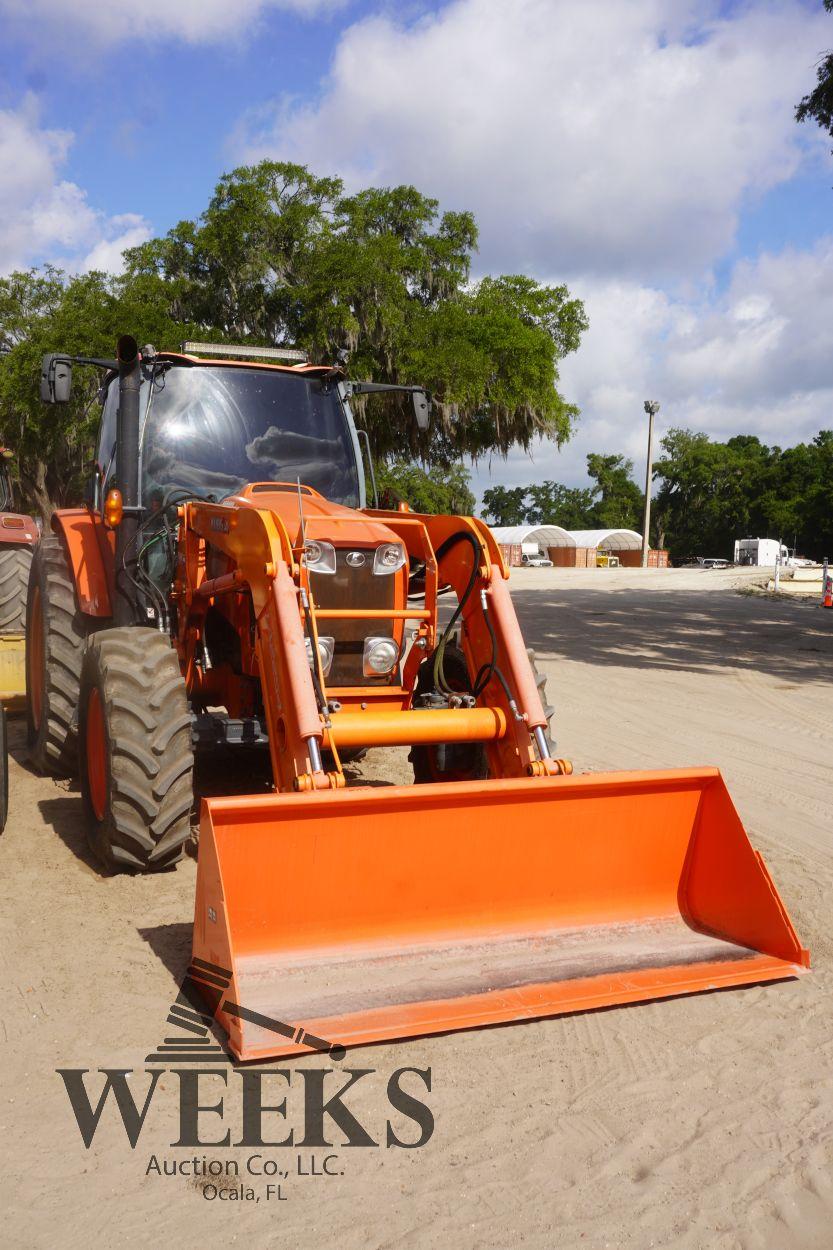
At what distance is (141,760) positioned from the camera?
4730mm

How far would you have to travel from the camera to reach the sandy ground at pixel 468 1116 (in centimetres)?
270

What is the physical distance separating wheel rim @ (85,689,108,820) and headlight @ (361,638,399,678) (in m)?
1.25

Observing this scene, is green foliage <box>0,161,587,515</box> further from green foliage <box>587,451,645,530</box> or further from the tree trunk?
green foliage <box>587,451,645,530</box>

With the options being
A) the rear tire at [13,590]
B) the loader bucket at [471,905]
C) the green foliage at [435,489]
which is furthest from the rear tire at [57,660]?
the green foliage at [435,489]

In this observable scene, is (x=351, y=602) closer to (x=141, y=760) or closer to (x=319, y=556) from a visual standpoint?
(x=319, y=556)

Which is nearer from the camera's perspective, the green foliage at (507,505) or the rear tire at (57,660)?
the rear tire at (57,660)

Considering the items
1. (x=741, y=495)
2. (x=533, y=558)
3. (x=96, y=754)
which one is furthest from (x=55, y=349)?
(x=741, y=495)

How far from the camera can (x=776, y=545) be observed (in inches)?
2790

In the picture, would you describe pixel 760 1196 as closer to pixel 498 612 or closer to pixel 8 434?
pixel 498 612

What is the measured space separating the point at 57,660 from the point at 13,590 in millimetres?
4034

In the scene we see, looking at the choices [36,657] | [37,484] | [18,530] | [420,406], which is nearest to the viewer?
[420,406]

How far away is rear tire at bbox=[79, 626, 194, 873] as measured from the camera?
4738 millimetres

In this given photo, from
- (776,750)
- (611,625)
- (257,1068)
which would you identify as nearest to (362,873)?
(257,1068)

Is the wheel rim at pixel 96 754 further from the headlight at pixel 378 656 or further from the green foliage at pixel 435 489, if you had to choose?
the green foliage at pixel 435 489
